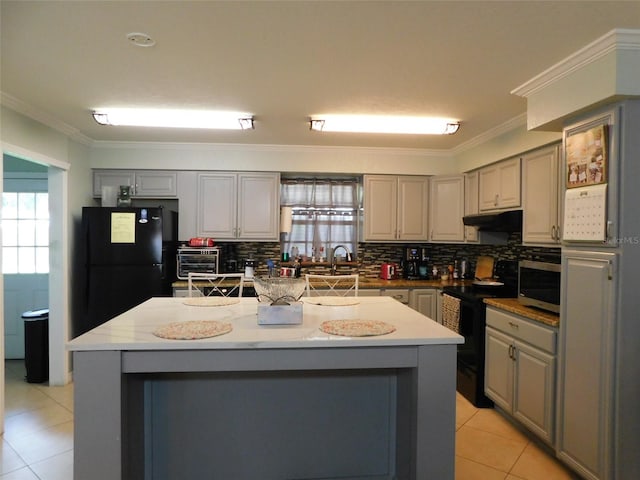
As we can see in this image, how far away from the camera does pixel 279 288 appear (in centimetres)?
182

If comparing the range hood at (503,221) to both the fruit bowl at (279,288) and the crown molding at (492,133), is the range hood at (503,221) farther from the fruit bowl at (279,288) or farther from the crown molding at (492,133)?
the fruit bowl at (279,288)

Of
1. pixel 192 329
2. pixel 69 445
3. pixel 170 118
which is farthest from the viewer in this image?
pixel 170 118

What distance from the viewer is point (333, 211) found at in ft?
14.4

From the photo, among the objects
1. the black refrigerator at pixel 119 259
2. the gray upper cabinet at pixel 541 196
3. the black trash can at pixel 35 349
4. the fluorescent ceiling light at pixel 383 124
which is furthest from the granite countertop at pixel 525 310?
the black trash can at pixel 35 349

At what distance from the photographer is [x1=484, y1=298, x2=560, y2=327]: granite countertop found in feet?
7.40

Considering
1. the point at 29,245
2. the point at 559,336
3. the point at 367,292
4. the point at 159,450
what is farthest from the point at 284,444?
the point at 29,245

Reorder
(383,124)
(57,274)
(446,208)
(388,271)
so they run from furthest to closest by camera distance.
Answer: (388,271) < (446,208) < (57,274) < (383,124)

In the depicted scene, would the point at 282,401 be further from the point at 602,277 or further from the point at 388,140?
the point at 388,140

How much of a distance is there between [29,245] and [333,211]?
3363mm

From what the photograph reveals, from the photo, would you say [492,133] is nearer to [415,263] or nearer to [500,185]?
[500,185]

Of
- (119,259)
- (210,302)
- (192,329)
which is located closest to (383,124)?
(210,302)

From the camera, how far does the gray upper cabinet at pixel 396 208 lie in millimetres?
4000

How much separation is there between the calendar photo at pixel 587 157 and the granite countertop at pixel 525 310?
81cm

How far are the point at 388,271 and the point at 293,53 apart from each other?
106 inches
